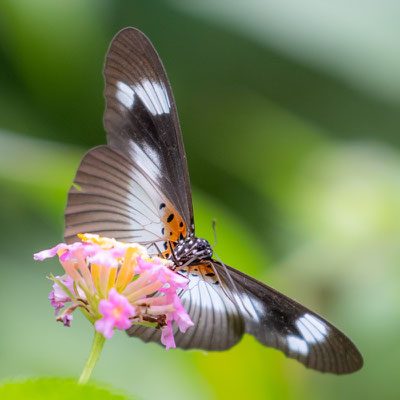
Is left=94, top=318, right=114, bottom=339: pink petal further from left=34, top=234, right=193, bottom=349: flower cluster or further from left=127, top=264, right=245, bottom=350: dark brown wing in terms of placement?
left=127, top=264, right=245, bottom=350: dark brown wing

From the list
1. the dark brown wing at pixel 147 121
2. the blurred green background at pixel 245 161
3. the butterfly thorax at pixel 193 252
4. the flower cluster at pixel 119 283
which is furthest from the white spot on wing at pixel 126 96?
the blurred green background at pixel 245 161

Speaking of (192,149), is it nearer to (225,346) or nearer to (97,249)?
(225,346)

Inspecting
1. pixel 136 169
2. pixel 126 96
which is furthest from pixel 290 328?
pixel 126 96

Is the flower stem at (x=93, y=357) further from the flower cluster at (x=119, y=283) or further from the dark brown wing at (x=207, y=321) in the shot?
the dark brown wing at (x=207, y=321)

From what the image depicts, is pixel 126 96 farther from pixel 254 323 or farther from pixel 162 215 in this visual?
pixel 254 323

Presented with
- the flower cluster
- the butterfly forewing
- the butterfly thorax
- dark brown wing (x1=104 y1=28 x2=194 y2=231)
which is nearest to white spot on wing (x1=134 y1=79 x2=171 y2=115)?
dark brown wing (x1=104 y1=28 x2=194 y2=231)
